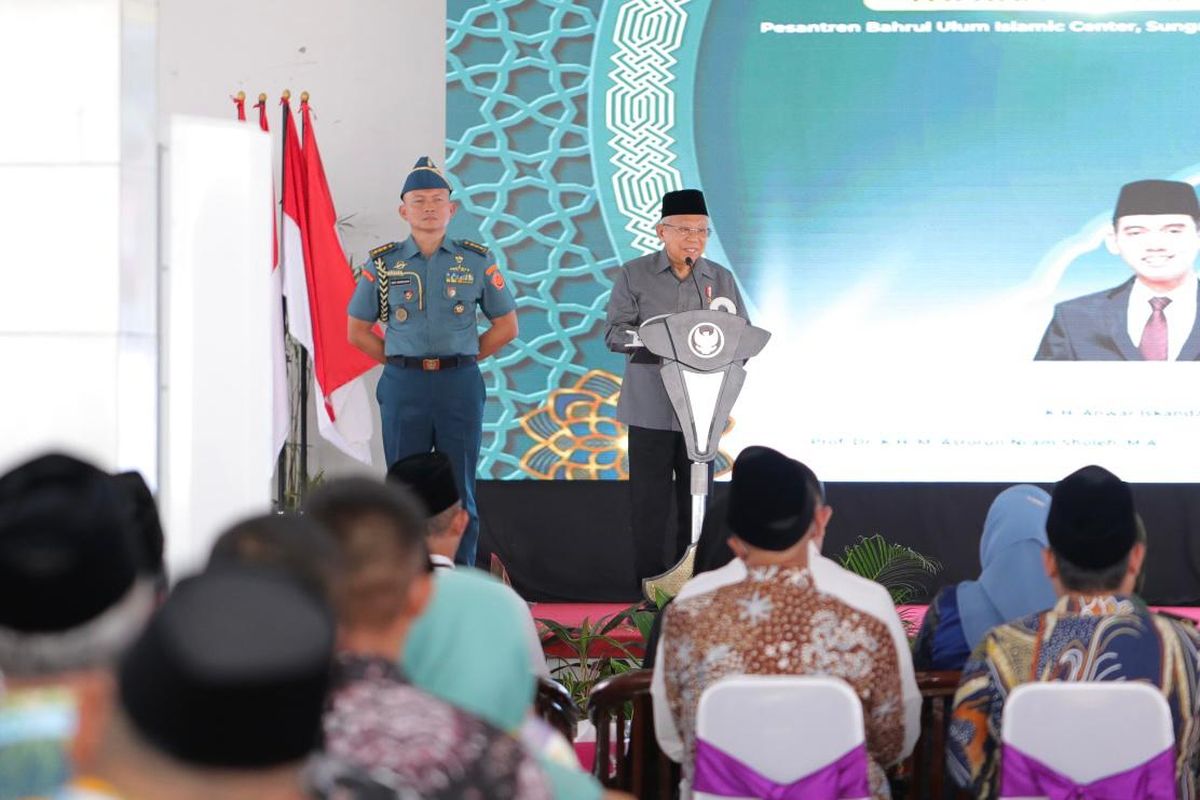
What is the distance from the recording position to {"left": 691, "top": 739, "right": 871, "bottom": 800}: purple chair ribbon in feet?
7.02

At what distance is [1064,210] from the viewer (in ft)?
20.2

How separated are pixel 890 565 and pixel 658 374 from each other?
1233 mm

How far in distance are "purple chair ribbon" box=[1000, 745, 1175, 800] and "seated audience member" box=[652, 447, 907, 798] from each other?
24 centimetres

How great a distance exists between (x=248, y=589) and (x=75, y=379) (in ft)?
6.83

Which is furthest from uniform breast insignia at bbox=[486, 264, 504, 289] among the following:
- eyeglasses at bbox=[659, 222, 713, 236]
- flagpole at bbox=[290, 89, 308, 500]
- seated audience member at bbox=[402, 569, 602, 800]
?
seated audience member at bbox=[402, 569, 602, 800]

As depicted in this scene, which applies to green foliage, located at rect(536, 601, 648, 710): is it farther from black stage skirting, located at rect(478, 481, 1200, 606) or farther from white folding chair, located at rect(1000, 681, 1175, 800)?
white folding chair, located at rect(1000, 681, 1175, 800)

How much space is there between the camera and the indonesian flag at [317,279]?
6.12 metres

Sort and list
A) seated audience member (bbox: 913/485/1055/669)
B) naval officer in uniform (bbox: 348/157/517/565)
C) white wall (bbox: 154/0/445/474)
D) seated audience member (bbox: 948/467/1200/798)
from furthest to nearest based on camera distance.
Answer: white wall (bbox: 154/0/445/474) → naval officer in uniform (bbox: 348/157/517/565) → seated audience member (bbox: 913/485/1055/669) → seated audience member (bbox: 948/467/1200/798)

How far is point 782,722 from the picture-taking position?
2131mm

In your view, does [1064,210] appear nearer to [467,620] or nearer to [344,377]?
[344,377]

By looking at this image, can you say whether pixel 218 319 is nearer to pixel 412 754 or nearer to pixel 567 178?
pixel 412 754

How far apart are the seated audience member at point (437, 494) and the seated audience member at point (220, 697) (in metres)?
1.89

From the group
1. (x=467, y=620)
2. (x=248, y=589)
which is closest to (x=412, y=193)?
(x=467, y=620)

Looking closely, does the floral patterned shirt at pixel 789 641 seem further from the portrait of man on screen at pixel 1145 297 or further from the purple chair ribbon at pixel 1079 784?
the portrait of man on screen at pixel 1145 297
